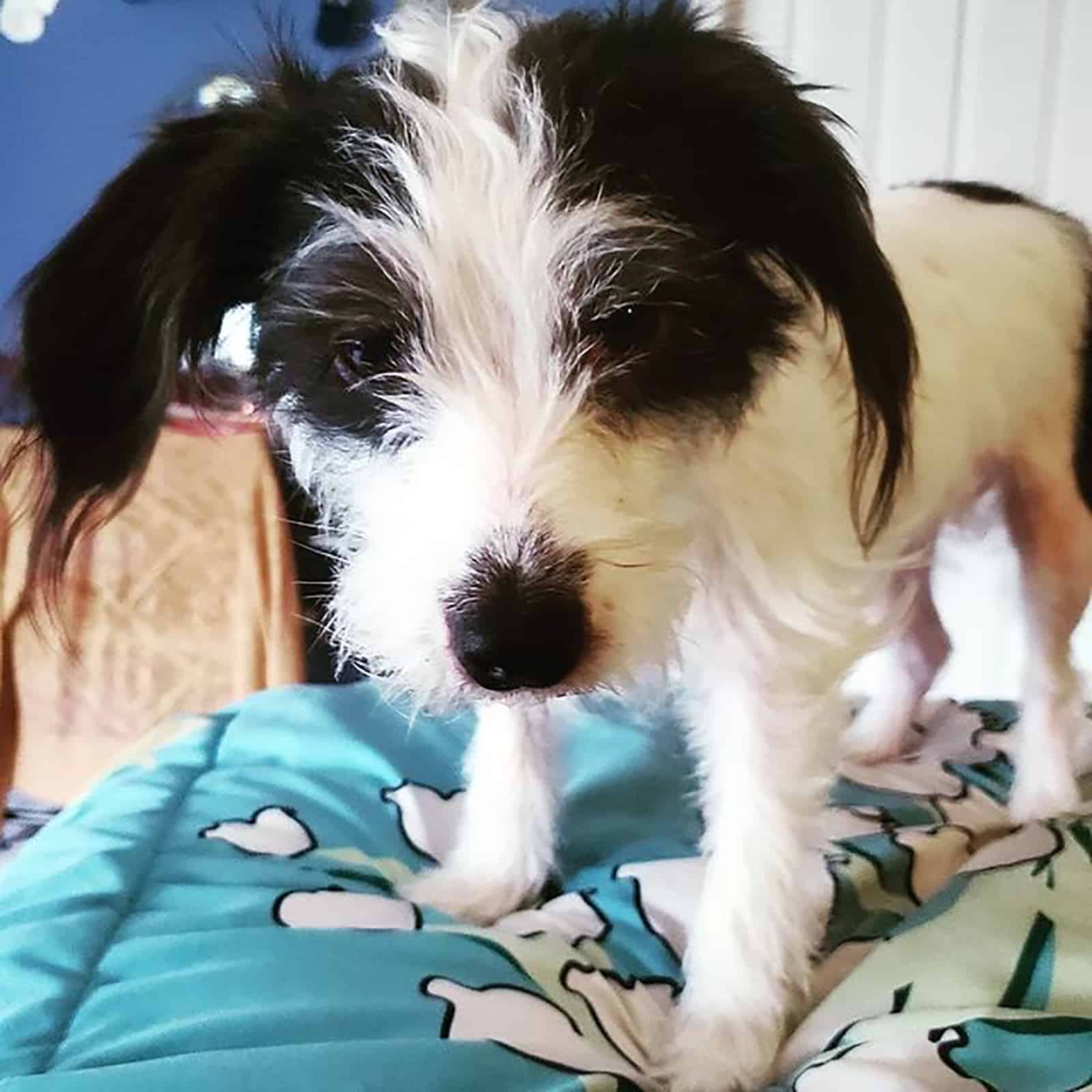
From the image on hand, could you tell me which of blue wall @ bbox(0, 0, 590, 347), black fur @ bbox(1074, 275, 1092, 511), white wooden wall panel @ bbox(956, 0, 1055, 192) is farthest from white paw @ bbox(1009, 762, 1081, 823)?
blue wall @ bbox(0, 0, 590, 347)

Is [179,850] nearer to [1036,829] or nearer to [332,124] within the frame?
[332,124]

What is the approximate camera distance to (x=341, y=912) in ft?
3.77

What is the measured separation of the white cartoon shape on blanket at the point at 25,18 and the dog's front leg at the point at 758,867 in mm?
2061

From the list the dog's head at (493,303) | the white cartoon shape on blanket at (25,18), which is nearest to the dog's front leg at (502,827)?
the dog's head at (493,303)

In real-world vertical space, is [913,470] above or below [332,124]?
below

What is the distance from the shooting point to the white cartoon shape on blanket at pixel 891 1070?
2.70 feet

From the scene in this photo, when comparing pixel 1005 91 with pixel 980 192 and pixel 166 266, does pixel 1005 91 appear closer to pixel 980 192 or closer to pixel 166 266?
pixel 980 192

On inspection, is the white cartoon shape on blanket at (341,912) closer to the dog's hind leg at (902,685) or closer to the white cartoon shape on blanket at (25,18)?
the dog's hind leg at (902,685)

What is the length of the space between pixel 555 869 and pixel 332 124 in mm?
753

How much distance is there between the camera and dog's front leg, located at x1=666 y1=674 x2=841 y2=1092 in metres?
1.07

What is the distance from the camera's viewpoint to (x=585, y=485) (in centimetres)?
84

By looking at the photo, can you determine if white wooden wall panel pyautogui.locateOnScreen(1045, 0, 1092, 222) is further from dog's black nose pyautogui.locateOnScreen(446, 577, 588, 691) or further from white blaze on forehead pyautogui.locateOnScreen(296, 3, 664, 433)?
dog's black nose pyautogui.locateOnScreen(446, 577, 588, 691)

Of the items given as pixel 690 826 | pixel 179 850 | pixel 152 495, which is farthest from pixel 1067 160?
pixel 179 850

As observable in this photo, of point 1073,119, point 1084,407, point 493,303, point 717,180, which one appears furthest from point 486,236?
point 1073,119
